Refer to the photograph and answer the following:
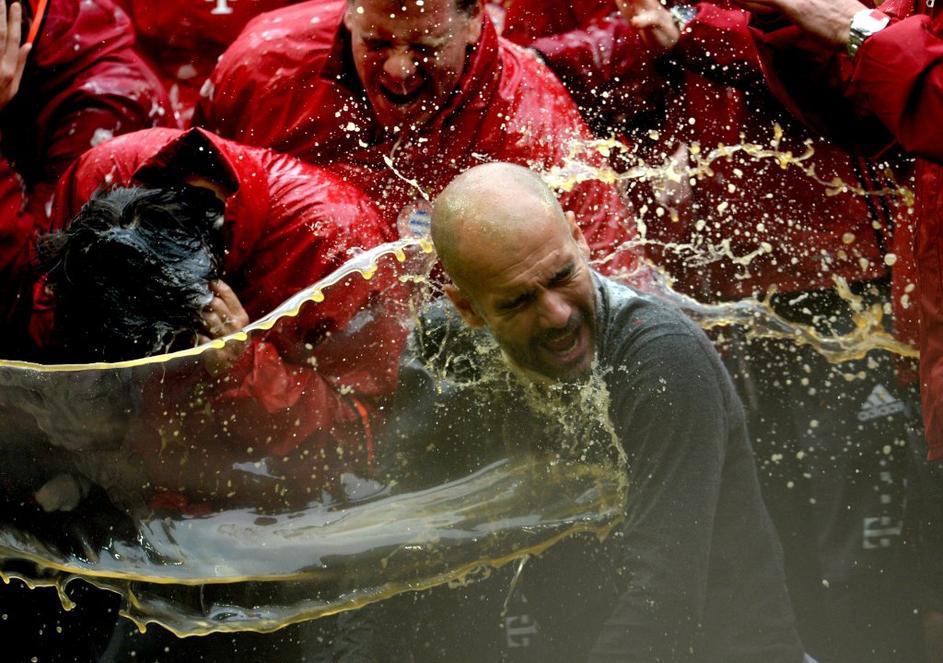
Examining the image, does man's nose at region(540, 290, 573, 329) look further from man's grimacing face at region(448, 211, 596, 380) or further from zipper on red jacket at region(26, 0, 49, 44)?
zipper on red jacket at region(26, 0, 49, 44)

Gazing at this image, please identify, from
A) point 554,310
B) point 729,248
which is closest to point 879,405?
point 729,248

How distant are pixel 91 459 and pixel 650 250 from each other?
85 centimetres

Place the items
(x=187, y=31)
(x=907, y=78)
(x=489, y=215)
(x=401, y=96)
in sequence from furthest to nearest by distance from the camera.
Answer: (x=187, y=31) → (x=401, y=96) → (x=489, y=215) → (x=907, y=78)

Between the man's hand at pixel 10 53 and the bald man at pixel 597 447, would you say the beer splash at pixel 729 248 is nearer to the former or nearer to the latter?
the bald man at pixel 597 447

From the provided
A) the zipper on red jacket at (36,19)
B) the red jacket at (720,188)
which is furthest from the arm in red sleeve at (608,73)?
the zipper on red jacket at (36,19)

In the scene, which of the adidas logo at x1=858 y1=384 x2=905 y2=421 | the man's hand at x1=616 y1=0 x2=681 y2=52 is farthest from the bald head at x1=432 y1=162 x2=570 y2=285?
the adidas logo at x1=858 y1=384 x2=905 y2=421

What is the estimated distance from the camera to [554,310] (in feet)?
5.40

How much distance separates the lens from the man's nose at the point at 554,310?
1633mm

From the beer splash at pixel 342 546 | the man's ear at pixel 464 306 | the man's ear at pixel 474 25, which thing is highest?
the man's ear at pixel 474 25

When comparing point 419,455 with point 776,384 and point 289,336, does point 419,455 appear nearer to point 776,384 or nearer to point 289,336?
point 289,336

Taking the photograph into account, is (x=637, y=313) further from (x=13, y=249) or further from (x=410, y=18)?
(x=13, y=249)

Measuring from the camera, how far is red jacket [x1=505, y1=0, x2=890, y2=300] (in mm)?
1753

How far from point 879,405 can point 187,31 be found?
3.88ft

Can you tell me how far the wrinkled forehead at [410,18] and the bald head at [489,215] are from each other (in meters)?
0.20
